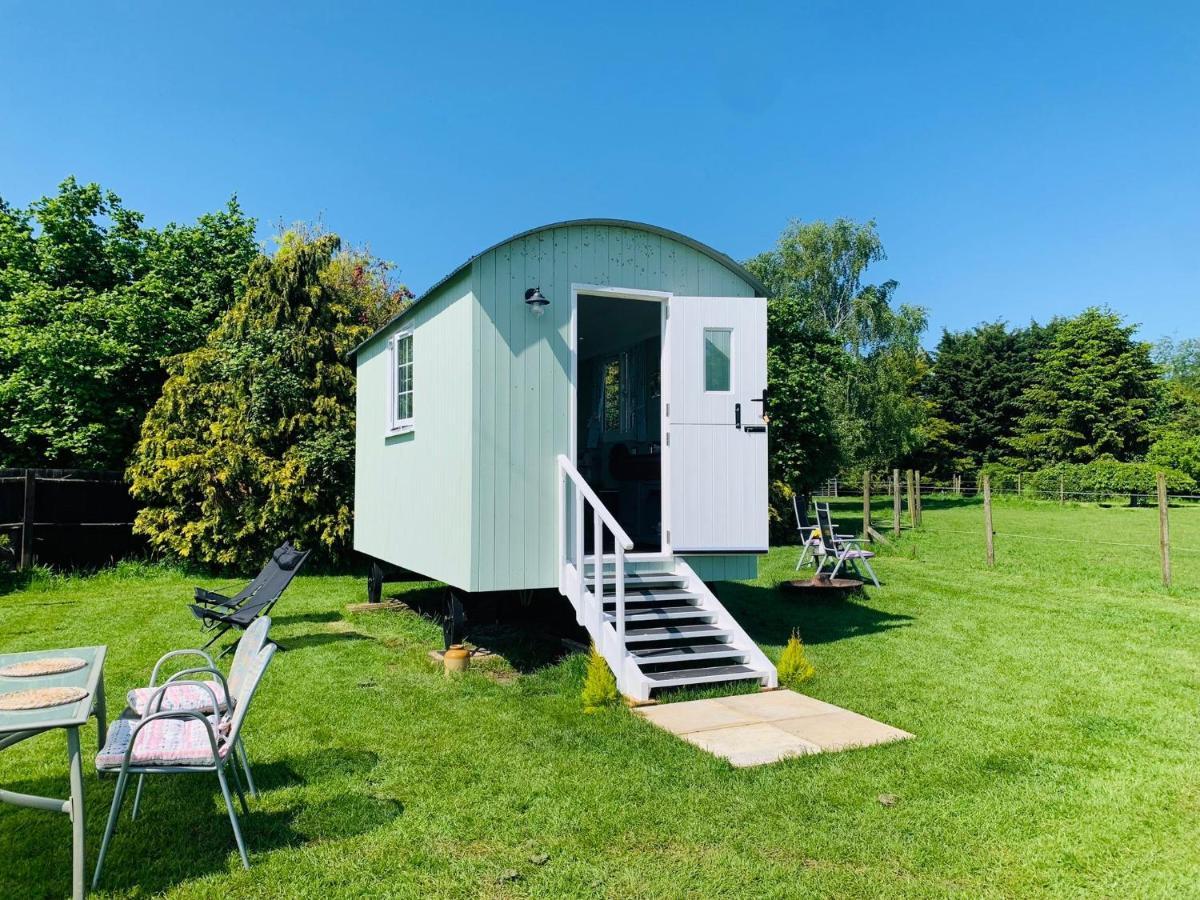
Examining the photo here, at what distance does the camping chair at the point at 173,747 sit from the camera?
3045 mm

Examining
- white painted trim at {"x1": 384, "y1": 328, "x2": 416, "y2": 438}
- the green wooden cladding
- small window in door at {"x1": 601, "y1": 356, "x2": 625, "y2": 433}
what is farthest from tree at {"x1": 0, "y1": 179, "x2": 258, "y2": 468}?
the green wooden cladding

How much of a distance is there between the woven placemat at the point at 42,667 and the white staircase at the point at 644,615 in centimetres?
317

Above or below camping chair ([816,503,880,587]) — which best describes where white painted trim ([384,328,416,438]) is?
above

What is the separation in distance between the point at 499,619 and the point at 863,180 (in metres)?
20.0

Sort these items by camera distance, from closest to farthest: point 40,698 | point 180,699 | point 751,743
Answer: point 40,698 → point 180,699 → point 751,743

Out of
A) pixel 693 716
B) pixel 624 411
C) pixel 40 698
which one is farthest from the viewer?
pixel 624 411

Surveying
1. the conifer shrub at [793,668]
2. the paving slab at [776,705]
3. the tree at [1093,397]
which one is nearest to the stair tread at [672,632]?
the conifer shrub at [793,668]

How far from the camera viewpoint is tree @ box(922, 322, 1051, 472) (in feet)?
137

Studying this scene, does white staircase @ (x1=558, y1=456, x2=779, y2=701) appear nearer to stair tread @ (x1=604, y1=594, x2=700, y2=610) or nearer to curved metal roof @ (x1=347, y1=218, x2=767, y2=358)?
stair tread @ (x1=604, y1=594, x2=700, y2=610)

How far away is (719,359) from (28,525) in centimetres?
1076

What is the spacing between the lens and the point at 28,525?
11695 mm

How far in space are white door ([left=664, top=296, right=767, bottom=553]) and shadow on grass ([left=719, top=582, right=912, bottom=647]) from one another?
1440 mm

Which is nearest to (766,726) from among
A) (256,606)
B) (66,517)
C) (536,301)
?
(536,301)

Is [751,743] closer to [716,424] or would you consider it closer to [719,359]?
[716,424]
